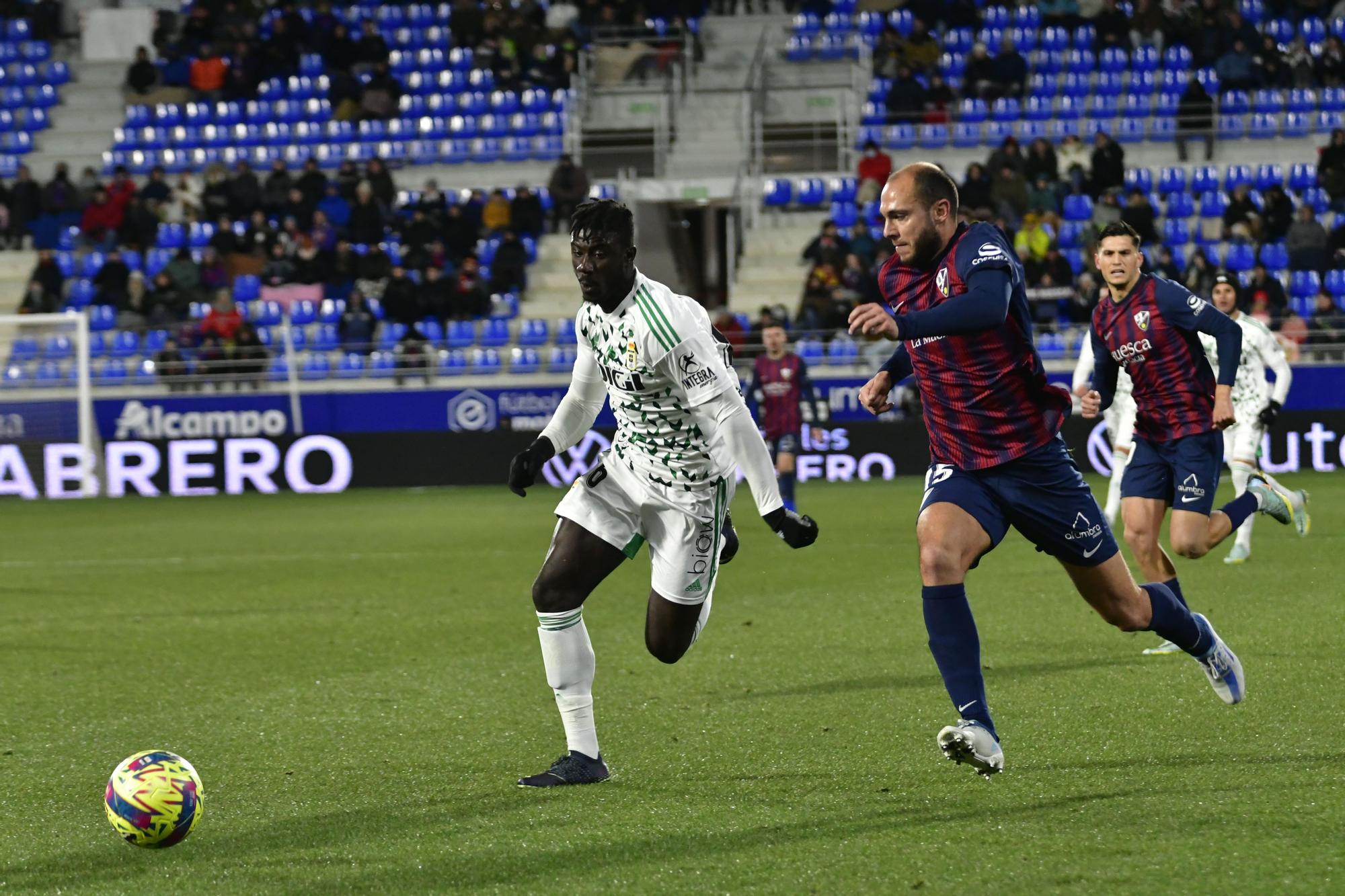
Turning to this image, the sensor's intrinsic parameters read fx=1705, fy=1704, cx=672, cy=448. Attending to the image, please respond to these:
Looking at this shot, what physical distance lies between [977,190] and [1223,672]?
61.6 ft

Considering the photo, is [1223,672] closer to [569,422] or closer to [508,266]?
[569,422]

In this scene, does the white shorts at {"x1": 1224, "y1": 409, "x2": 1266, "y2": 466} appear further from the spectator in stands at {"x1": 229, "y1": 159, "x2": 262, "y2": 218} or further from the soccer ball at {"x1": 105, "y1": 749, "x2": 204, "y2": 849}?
the spectator in stands at {"x1": 229, "y1": 159, "x2": 262, "y2": 218}

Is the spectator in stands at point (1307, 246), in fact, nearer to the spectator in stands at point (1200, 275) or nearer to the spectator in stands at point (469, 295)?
the spectator in stands at point (1200, 275)

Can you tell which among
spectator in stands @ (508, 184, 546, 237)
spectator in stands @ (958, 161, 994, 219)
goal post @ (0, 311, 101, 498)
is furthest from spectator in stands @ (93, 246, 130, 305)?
spectator in stands @ (958, 161, 994, 219)

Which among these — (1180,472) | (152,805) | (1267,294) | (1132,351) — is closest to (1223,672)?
(1180,472)

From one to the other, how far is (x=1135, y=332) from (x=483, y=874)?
4.59 meters

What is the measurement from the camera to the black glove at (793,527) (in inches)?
209

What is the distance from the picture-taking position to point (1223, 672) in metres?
6.18

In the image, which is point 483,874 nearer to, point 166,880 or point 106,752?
point 166,880

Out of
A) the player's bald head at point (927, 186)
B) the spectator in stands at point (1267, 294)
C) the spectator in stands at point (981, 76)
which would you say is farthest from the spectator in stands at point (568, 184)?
the player's bald head at point (927, 186)

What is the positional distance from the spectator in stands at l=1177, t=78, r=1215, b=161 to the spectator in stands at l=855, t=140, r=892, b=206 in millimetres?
4545

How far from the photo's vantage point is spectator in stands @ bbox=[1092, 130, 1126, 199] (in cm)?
2481

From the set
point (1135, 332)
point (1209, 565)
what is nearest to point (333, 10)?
point (1209, 565)

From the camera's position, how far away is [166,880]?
4.37 metres
